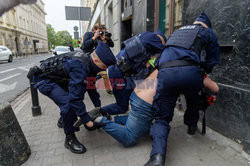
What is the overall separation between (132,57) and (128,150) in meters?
1.21

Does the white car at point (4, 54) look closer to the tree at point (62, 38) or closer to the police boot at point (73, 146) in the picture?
the police boot at point (73, 146)

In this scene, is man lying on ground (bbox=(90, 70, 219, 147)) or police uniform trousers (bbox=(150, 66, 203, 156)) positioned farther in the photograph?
man lying on ground (bbox=(90, 70, 219, 147))

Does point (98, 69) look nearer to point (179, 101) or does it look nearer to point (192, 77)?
point (192, 77)

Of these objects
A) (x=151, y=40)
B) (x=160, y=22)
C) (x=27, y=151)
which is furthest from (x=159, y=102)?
(x=160, y=22)

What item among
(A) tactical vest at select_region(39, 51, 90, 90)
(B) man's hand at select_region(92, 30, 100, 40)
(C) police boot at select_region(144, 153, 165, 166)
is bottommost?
(C) police boot at select_region(144, 153, 165, 166)

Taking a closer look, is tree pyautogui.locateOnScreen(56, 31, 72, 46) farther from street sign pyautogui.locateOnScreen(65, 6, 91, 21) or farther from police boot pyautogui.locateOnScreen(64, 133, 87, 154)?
police boot pyautogui.locateOnScreen(64, 133, 87, 154)

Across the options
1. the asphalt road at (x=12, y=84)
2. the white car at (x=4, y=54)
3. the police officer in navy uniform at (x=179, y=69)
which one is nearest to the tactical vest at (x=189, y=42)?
the police officer in navy uniform at (x=179, y=69)

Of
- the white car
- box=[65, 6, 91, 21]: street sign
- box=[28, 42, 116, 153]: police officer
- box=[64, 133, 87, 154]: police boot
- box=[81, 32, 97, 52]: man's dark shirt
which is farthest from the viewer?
the white car

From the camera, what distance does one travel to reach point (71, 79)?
2006 mm

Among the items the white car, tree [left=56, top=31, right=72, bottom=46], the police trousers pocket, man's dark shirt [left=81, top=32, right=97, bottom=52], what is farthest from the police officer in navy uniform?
tree [left=56, top=31, right=72, bottom=46]

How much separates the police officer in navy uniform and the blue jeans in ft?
0.39

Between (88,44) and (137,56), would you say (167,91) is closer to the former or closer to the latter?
(137,56)

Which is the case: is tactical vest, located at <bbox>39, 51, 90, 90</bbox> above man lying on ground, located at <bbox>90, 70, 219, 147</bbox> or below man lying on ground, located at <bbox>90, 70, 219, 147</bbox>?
above

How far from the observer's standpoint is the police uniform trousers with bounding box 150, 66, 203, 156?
1696 millimetres
